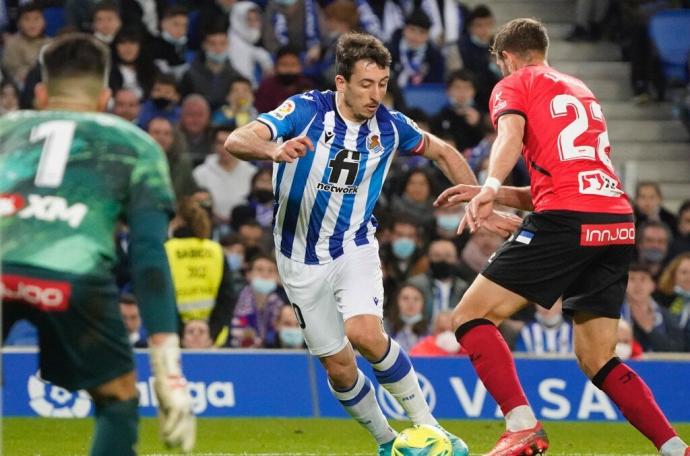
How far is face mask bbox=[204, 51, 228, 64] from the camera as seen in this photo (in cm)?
1522

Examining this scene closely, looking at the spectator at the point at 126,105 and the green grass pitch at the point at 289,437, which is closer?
the green grass pitch at the point at 289,437

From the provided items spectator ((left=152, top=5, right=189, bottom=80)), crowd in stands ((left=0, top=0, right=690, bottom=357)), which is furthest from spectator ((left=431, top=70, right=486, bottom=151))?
spectator ((left=152, top=5, right=189, bottom=80))

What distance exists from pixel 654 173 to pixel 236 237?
6102 millimetres

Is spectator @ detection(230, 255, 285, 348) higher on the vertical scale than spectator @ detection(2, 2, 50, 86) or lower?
lower

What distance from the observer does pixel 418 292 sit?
1220 centimetres

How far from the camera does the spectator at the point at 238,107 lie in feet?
47.8

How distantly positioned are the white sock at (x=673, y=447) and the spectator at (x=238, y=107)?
8.21 m

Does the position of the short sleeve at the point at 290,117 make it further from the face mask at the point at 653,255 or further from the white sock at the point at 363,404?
the face mask at the point at 653,255

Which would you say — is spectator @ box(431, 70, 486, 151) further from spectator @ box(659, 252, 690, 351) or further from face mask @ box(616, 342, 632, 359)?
face mask @ box(616, 342, 632, 359)

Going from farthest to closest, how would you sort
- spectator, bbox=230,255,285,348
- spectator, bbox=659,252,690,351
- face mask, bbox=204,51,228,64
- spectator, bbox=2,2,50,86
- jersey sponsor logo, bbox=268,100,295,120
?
1. face mask, bbox=204,51,228,64
2. spectator, bbox=2,2,50,86
3. spectator, bbox=659,252,690,351
4. spectator, bbox=230,255,285,348
5. jersey sponsor logo, bbox=268,100,295,120

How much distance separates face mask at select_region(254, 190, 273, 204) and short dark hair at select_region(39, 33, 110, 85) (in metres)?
8.58

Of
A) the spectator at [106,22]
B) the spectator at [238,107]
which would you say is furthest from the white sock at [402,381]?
the spectator at [106,22]

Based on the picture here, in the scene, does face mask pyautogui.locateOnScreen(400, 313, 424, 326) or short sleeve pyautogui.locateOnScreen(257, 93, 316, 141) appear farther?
face mask pyautogui.locateOnScreen(400, 313, 424, 326)

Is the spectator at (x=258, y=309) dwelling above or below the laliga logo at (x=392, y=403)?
above
